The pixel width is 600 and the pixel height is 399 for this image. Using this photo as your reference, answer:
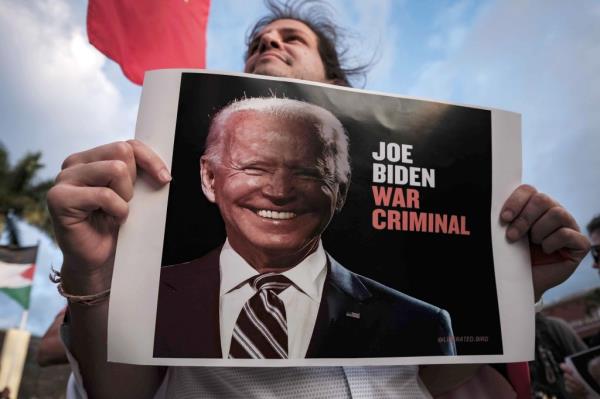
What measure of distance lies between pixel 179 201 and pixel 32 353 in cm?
1067

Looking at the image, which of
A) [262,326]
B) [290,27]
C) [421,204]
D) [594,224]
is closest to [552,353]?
[594,224]

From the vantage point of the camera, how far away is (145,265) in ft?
2.48

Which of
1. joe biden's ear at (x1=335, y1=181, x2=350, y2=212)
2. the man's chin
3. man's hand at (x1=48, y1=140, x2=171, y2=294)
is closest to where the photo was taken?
→ man's hand at (x1=48, y1=140, x2=171, y2=294)

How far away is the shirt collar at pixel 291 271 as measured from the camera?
79 cm

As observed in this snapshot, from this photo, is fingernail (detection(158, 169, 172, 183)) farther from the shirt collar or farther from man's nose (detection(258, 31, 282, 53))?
man's nose (detection(258, 31, 282, 53))

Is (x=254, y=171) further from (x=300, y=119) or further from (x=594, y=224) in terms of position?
(x=594, y=224)

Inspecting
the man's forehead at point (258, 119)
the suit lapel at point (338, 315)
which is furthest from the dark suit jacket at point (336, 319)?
the man's forehead at point (258, 119)

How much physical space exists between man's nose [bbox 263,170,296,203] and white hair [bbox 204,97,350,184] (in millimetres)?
92

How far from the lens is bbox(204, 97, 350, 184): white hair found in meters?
0.82

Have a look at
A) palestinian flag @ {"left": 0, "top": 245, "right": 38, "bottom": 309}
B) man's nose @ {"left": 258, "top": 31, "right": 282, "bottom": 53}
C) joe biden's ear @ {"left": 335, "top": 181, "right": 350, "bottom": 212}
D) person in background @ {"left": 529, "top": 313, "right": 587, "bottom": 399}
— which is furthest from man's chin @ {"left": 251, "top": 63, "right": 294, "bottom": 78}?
palestinian flag @ {"left": 0, "top": 245, "right": 38, "bottom": 309}

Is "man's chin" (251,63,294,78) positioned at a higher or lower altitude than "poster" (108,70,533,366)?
higher

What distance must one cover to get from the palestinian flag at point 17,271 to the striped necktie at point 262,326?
5857 mm

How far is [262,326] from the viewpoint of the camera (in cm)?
77

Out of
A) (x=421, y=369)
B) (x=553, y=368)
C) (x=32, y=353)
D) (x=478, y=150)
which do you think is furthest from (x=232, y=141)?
(x=32, y=353)
